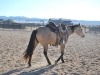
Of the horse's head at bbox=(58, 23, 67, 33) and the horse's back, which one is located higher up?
the horse's head at bbox=(58, 23, 67, 33)

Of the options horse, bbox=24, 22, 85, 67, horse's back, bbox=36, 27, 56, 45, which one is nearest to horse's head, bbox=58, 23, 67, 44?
horse, bbox=24, 22, 85, 67

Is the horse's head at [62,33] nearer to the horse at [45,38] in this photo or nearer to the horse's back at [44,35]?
the horse at [45,38]

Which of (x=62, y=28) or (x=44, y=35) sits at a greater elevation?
(x=62, y=28)

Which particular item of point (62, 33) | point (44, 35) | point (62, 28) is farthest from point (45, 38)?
point (62, 28)

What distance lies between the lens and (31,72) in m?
6.32

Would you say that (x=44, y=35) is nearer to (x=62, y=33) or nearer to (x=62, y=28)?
(x=62, y=33)

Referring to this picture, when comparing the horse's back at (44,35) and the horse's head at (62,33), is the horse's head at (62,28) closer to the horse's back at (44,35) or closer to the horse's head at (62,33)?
the horse's head at (62,33)

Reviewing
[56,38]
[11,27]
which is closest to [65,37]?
[56,38]

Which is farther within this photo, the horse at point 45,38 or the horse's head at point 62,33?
the horse's head at point 62,33

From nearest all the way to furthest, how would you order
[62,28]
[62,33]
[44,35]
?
[44,35] → [62,33] → [62,28]

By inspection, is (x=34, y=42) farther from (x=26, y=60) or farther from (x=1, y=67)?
(x=1, y=67)

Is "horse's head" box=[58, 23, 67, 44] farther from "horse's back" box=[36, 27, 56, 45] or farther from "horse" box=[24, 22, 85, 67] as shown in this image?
"horse's back" box=[36, 27, 56, 45]

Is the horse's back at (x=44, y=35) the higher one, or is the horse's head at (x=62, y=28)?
the horse's head at (x=62, y=28)

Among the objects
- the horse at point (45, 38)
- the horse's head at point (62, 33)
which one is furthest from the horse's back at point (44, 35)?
the horse's head at point (62, 33)
